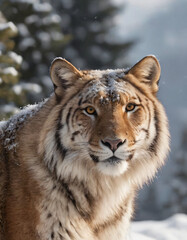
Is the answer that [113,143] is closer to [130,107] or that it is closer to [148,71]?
[130,107]

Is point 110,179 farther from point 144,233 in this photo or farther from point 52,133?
point 144,233

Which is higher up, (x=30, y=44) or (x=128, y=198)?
(x=30, y=44)

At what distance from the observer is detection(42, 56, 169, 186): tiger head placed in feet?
12.7

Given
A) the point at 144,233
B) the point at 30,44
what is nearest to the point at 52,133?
the point at 144,233

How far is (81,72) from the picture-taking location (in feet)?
14.5

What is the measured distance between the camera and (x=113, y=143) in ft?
12.2

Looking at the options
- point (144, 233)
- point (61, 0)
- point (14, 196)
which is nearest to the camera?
point (14, 196)

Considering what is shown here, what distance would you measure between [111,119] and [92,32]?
823 inches

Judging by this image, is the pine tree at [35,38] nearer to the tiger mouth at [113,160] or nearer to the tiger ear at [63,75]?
the tiger ear at [63,75]

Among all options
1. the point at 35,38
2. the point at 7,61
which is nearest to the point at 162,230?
the point at 7,61

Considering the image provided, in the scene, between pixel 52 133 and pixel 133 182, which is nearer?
pixel 52 133

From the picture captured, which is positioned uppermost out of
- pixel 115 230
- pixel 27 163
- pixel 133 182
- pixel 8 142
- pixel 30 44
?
pixel 30 44

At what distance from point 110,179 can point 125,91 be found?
0.91 m

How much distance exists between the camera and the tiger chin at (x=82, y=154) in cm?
392
